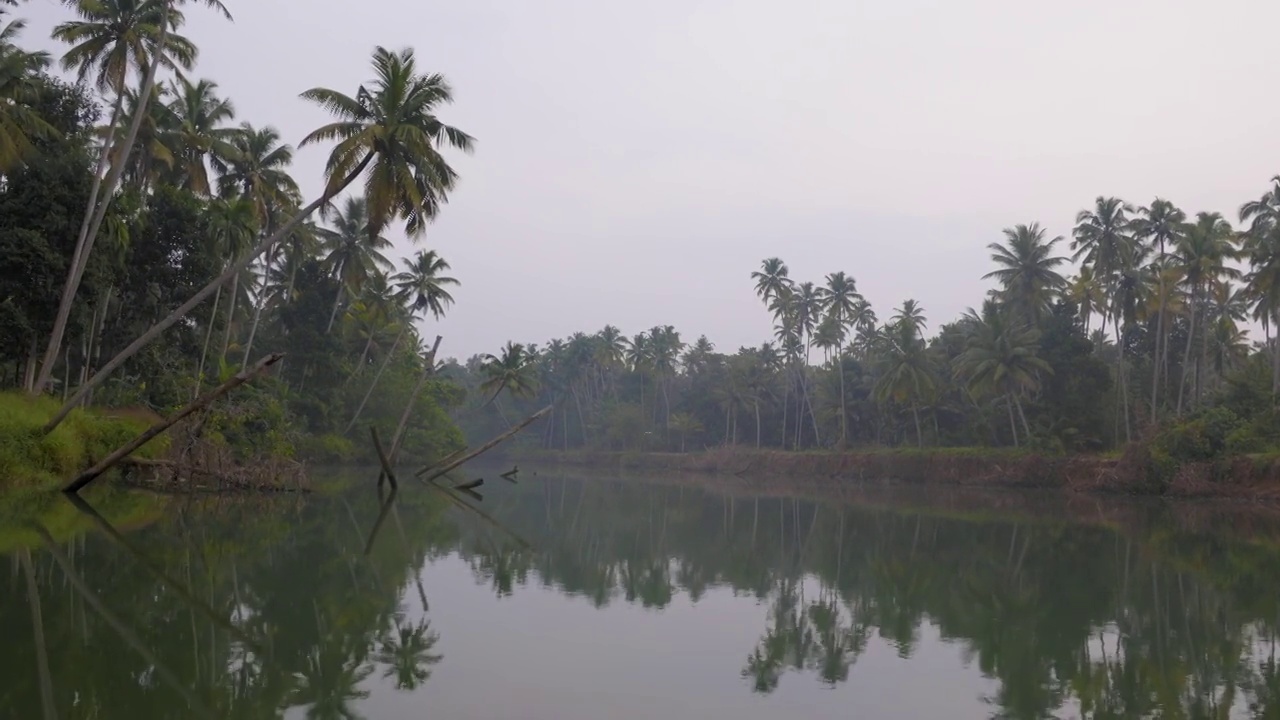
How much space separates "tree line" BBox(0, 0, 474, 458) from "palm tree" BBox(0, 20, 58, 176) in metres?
0.05

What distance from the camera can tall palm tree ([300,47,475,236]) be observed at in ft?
64.8

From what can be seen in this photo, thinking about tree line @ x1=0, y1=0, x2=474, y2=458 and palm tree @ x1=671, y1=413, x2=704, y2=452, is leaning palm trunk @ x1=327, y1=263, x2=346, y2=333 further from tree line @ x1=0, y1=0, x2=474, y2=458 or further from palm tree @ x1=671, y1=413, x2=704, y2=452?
palm tree @ x1=671, y1=413, x2=704, y2=452

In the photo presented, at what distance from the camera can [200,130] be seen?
3045 centimetres

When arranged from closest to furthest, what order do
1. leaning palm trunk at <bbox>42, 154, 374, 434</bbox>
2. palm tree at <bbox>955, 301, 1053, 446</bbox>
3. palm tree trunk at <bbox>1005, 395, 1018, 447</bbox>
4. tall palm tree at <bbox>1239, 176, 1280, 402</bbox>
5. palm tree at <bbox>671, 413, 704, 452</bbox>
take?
leaning palm trunk at <bbox>42, 154, 374, 434</bbox> → tall palm tree at <bbox>1239, 176, 1280, 402</bbox> → palm tree at <bbox>955, 301, 1053, 446</bbox> → palm tree trunk at <bbox>1005, 395, 1018, 447</bbox> → palm tree at <bbox>671, 413, 704, 452</bbox>

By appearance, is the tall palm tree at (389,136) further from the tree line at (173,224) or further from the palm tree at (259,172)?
the palm tree at (259,172)

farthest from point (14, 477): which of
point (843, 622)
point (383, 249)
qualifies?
point (383, 249)

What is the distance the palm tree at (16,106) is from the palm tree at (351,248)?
18.5 meters

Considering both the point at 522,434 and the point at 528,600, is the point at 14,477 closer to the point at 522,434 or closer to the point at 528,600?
the point at 528,600

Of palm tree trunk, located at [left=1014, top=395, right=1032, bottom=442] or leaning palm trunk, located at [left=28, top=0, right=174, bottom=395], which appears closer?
leaning palm trunk, located at [left=28, top=0, right=174, bottom=395]

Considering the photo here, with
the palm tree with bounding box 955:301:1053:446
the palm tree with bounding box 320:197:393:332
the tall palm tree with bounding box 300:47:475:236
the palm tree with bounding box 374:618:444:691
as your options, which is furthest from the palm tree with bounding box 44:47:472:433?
the palm tree with bounding box 955:301:1053:446

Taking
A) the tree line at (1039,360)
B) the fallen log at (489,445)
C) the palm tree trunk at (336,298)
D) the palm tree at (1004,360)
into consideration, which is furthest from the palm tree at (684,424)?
the fallen log at (489,445)

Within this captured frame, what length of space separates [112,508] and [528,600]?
36.7 ft

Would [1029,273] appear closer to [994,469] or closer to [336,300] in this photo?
[994,469]

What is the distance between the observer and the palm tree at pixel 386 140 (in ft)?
64.6
